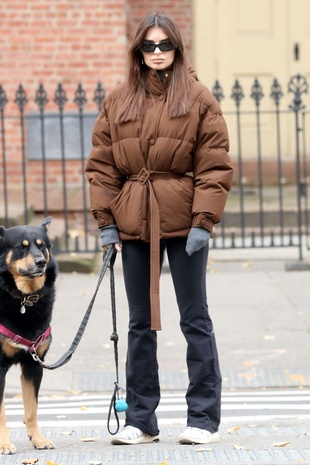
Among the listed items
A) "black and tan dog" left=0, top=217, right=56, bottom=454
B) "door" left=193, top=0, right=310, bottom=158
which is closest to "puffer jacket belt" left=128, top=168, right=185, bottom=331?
"black and tan dog" left=0, top=217, right=56, bottom=454

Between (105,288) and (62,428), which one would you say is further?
(105,288)

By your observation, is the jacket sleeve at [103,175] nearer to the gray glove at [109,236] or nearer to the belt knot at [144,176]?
the gray glove at [109,236]

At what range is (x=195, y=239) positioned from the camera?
5.60 meters

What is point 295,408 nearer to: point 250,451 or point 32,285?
point 250,451

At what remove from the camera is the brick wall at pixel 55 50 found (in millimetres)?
13578

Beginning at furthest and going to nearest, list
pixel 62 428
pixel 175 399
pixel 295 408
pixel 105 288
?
1. pixel 105 288
2. pixel 175 399
3. pixel 295 408
4. pixel 62 428

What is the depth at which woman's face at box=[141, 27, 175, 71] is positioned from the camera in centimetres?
567

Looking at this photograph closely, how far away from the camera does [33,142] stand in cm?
1342

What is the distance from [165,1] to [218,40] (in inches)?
31.4

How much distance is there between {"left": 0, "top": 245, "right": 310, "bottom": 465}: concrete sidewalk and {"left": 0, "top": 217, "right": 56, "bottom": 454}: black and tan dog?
18.1 inches

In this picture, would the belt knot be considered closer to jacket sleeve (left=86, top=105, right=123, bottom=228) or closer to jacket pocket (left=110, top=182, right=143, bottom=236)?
jacket pocket (left=110, top=182, right=143, bottom=236)

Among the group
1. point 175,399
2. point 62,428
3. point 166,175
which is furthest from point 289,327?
point 166,175

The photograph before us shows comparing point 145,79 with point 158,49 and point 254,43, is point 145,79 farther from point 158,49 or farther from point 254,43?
point 254,43

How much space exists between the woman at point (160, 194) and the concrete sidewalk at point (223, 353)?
301mm
